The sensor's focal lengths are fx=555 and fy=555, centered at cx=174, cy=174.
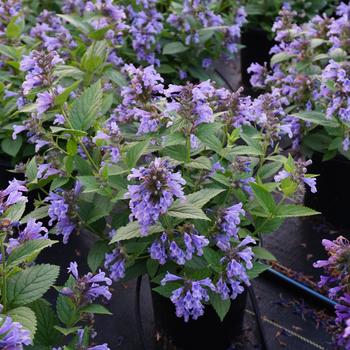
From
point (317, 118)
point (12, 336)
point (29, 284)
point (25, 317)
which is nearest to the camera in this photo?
point (12, 336)

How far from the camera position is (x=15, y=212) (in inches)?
59.4

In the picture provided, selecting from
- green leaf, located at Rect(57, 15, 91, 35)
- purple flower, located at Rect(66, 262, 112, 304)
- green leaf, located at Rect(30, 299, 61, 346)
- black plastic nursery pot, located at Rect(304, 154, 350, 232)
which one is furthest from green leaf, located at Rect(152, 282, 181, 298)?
green leaf, located at Rect(57, 15, 91, 35)

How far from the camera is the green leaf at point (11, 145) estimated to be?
254 centimetres

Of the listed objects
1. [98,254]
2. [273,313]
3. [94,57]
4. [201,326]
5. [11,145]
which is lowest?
[273,313]

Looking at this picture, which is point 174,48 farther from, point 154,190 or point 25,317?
point 25,317

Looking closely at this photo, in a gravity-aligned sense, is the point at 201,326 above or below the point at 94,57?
below

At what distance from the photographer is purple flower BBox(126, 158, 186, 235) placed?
1442 mm

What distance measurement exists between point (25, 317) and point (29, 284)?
0.40 feet

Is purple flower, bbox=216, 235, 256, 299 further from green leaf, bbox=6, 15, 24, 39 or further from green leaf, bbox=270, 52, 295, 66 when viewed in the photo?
green leaf, bbox=6, 15, 24, 39

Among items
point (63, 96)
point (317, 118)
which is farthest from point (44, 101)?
point (317, 118)

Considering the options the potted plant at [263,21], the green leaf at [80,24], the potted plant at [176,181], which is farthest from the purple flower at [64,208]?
the potted plant at [263,21]

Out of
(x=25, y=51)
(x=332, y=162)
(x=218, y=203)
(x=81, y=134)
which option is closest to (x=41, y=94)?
(x=81, y=134)

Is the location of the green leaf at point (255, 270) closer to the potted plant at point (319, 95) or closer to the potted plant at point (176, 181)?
the potted plant at point (176, 181)

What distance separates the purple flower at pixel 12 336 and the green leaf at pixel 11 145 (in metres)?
1.46
